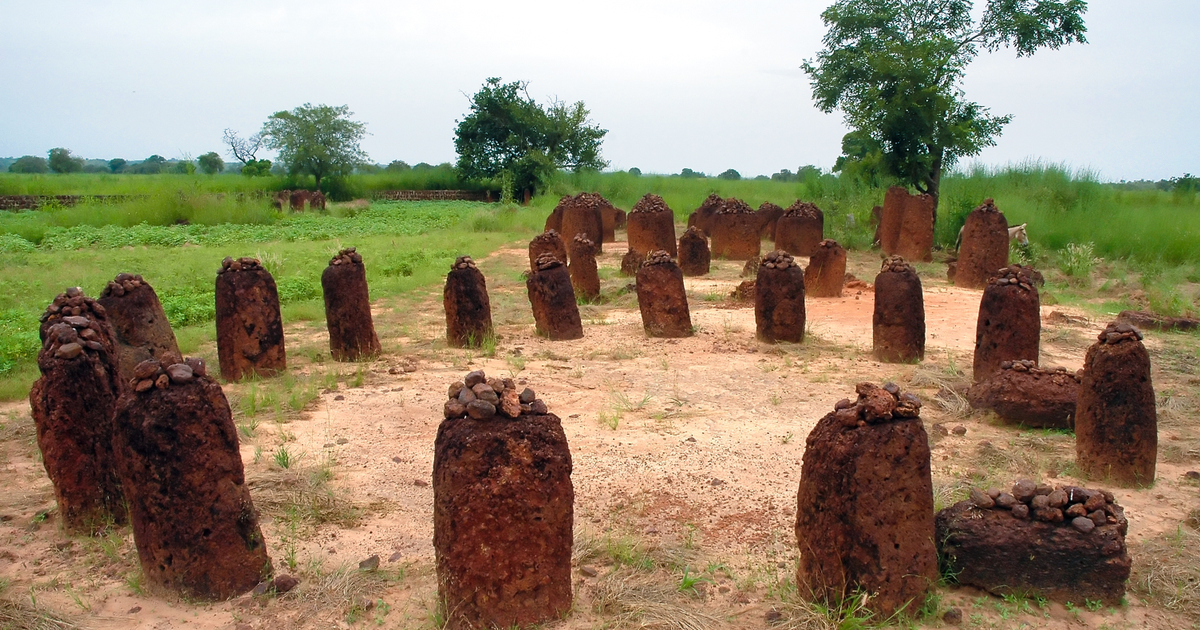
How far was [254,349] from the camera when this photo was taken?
22.1 ft

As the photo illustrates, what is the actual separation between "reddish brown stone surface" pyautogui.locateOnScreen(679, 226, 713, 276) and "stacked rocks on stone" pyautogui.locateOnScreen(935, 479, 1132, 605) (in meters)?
9.57

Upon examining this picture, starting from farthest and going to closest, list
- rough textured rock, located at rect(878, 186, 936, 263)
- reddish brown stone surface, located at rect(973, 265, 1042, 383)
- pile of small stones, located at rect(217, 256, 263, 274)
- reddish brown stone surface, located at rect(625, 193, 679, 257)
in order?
reddish brown stone surface, located at rect(625, 193, 679, 257) < rough textured rock, located at rect(878, 186, 936, 263) < pile of small stones, located at rect(217, 256, 263, 274) < reddish brown stone surface, located at rect(973, 265, 1042, 383)

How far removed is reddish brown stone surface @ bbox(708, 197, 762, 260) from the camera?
14906 mm

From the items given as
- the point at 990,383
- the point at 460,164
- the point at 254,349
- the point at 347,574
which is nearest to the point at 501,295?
the point at 254,349

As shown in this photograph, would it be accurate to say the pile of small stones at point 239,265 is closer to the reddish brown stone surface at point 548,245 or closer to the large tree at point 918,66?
the reddish brown stone surface at point 548,245

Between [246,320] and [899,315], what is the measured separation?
5.18m

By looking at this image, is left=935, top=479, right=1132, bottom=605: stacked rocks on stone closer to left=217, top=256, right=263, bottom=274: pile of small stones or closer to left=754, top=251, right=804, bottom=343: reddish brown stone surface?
left=754, top=251, right=804, bottom=343: reddish brown stone surface

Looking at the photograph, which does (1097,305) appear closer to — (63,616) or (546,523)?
(546,523)

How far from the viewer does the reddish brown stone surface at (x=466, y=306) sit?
7.91 m

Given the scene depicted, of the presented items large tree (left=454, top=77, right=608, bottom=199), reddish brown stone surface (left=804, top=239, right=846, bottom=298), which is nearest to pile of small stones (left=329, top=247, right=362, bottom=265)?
Result: reddish brown stone surface (left=804, top=239, right=846, bottom=298)

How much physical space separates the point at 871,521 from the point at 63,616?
9.68ft

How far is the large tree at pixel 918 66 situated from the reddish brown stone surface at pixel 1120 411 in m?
12.0

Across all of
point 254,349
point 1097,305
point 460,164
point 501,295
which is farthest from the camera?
point 460,164

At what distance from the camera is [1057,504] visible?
3.38m
